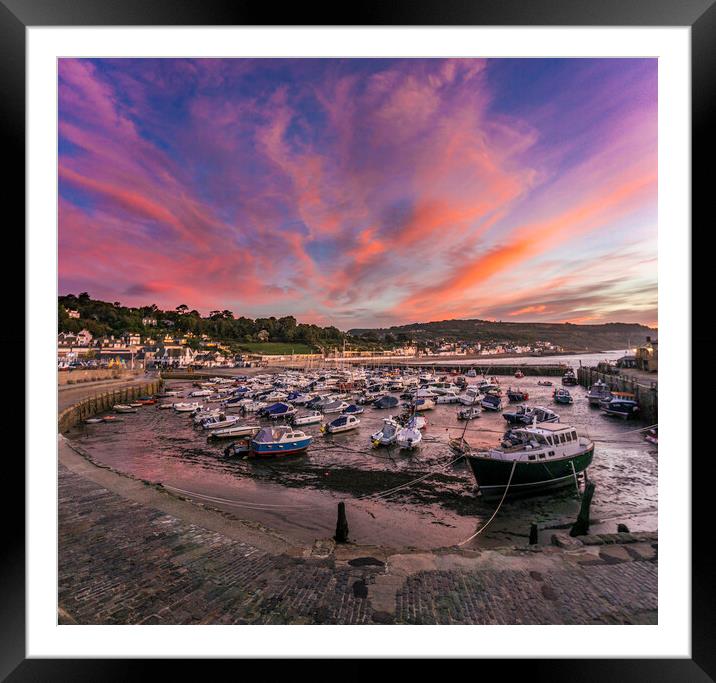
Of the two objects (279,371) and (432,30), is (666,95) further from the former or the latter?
(279,371)

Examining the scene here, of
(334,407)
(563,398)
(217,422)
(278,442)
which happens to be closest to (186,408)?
(217,422)

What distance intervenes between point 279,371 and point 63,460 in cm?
1747

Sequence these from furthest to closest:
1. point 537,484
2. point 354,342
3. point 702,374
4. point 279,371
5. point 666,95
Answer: point 279,371
point 354,342
point 537,484
point 666,95
point 702,374

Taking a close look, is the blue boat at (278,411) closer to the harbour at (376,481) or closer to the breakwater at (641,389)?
the harbour at (376,481)

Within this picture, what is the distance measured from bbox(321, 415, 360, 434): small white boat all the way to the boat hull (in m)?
5.51

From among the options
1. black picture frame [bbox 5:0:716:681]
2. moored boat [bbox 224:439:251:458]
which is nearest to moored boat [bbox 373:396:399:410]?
moored boat [bbox 224:439:251:458]

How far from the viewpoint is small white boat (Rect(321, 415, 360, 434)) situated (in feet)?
33.3

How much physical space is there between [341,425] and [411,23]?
980 cm

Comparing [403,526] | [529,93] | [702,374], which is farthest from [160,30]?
[403,526]

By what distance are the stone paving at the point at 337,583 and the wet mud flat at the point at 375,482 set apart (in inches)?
A: 63.1

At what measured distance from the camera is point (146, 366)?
1842cm

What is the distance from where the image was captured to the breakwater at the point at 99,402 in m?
11.2

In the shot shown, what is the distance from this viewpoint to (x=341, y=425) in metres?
10.3

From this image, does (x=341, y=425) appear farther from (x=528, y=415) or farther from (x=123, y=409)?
(x=123, y=409)
